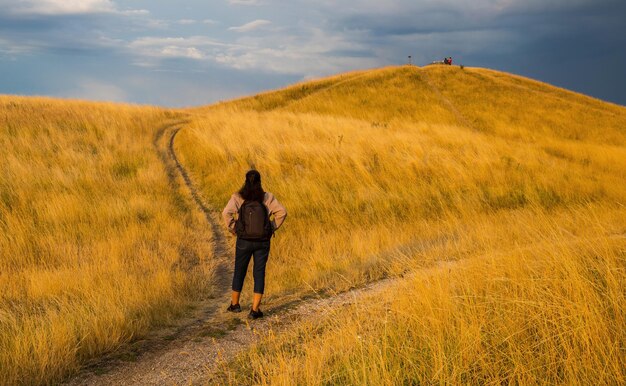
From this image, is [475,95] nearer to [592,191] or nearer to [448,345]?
[592,191]

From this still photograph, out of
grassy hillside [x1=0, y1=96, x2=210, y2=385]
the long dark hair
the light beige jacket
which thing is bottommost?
grassy hillside [x1=0, y1=96, x2=210, y2=385]

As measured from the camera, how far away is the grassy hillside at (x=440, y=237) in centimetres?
330

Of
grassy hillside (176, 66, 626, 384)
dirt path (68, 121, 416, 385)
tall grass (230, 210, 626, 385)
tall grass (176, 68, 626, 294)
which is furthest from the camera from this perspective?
tall grass (176, 68, 626, 294)

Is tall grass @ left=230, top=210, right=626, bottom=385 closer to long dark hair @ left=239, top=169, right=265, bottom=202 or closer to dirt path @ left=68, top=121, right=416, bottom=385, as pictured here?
dirt path @ left=68, top=121, right=416, bottom=385

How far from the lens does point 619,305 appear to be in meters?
3.70

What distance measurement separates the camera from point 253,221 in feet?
18.7

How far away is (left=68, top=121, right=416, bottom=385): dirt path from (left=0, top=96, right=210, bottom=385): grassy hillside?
0.79 ft

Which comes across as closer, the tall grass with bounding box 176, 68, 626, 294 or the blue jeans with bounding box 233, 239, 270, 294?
the blue jeans with bounding box 233, 239, 270, 294

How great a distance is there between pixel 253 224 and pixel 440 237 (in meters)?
5.11

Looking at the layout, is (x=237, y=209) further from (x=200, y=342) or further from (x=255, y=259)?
(x=200, y=342)

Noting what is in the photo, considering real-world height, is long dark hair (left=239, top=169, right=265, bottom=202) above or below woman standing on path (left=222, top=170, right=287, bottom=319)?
above

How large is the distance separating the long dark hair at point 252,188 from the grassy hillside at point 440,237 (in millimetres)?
1817

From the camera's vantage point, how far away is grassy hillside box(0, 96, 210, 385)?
4.50 m

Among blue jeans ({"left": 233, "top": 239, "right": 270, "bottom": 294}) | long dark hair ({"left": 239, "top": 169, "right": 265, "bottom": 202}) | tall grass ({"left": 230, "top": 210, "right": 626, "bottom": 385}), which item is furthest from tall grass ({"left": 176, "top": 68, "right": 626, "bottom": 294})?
tall grass ({"left": 230, "top": 210, "right": 626, "bottom": 385})
